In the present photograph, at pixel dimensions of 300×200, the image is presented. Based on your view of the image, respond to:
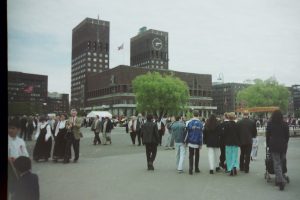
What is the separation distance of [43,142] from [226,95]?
144 metres

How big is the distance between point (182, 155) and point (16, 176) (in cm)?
667

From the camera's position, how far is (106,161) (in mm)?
13312

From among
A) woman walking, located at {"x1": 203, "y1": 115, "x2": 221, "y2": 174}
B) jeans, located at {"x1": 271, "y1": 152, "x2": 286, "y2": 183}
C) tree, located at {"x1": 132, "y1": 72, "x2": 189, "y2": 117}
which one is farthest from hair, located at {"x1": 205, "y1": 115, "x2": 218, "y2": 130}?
tree, located at {"x1": 132, "y1": 72, "x2": 189, "y2": 117}

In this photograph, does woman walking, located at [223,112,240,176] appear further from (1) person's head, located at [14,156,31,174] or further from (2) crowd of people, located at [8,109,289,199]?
(1) person's head, located at [14,156,31,174]

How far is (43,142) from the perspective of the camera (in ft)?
43.7

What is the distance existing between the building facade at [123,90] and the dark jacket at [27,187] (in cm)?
9224

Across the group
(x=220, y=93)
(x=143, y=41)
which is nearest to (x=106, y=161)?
(x=143, y=41)

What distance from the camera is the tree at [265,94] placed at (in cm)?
8969

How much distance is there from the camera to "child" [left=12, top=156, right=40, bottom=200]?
4930 mm

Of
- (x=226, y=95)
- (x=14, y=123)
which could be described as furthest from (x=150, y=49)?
(x=14, y=123)

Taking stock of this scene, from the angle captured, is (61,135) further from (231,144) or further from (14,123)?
(14,123)

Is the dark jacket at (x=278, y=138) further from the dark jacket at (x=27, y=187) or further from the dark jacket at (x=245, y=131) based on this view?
the dark jacket at (x=27, y=187)

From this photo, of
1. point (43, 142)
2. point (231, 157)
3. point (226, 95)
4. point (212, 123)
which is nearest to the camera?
point (231, 157)

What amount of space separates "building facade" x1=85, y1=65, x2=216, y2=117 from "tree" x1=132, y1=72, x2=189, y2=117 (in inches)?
867
